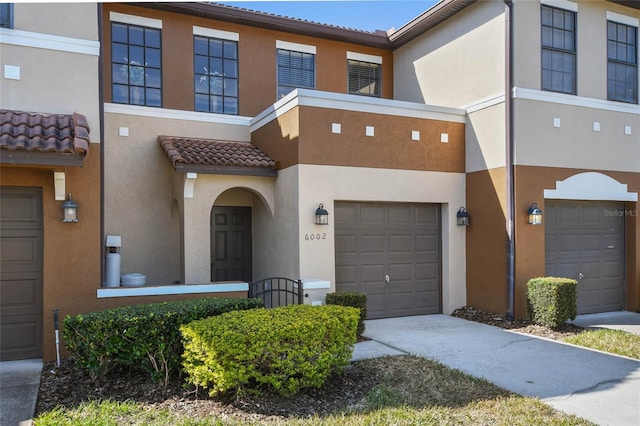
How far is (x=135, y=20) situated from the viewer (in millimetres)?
10797

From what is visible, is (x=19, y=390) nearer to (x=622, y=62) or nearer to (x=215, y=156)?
(x=215, y=156)

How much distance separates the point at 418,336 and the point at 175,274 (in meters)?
5.56

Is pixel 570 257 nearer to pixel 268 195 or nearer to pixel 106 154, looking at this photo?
pixel 268 195

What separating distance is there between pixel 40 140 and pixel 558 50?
33.0 ft

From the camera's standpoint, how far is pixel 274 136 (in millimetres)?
10281

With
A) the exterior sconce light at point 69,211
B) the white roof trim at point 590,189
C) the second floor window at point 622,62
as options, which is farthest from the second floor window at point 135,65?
the second floor window at point 622,62

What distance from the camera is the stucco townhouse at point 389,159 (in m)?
9.55

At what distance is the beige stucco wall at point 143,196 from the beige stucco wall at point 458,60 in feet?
20.4

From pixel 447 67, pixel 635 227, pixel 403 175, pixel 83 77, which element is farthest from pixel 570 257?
→ pixel 83 77

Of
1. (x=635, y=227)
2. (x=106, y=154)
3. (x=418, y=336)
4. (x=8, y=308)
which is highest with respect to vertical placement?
(x=106, y=154)

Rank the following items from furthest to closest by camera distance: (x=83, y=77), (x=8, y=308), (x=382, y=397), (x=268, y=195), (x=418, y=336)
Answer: (x=268, y=195) < (x=418, y=336) < (x=83, y=77) < (x=8, y=308) < (x=382, y=397)

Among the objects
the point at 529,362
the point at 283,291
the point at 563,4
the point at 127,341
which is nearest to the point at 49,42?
the point at 127,341

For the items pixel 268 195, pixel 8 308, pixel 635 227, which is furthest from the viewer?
pixel 635 227

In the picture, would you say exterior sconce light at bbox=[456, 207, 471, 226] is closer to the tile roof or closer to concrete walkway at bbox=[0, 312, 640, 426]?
concrete walkway at bbox=[0, 312, 640, 426]
